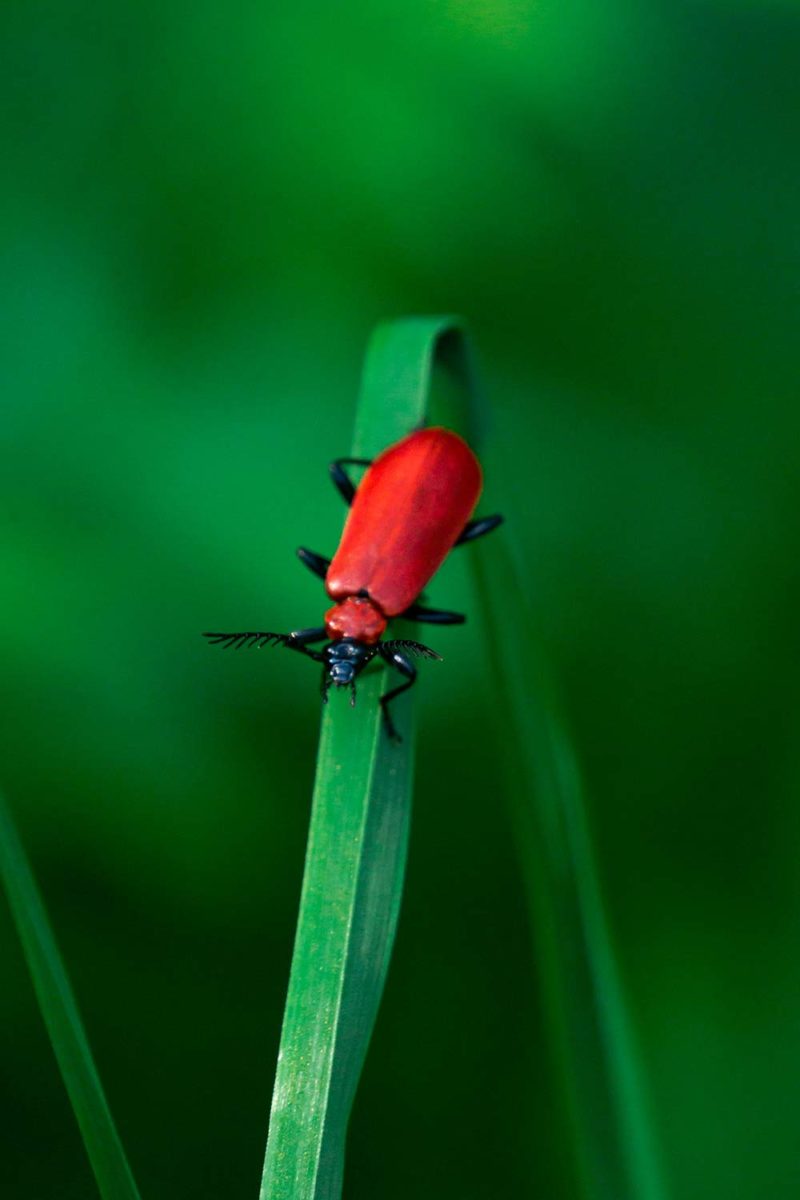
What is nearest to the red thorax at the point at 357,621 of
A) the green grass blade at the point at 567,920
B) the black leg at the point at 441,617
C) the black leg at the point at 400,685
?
the black leg at the point at 441,617

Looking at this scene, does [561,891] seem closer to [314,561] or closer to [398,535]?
[398,535]

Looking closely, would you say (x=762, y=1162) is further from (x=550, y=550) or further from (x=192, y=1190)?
(x=550, y=550)

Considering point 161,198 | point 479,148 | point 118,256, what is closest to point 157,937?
point 118,256

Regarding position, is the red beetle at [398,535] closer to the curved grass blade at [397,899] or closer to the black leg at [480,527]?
the black leg at [480,527]

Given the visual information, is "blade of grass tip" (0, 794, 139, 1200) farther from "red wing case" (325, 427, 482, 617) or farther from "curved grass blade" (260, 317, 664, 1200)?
"red wing case" (325, 427, 482, 617)

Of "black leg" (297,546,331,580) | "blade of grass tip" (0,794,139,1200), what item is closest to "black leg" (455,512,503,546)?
"black leg" (297,546,331,580)

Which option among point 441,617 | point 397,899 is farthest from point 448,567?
point 397,899
